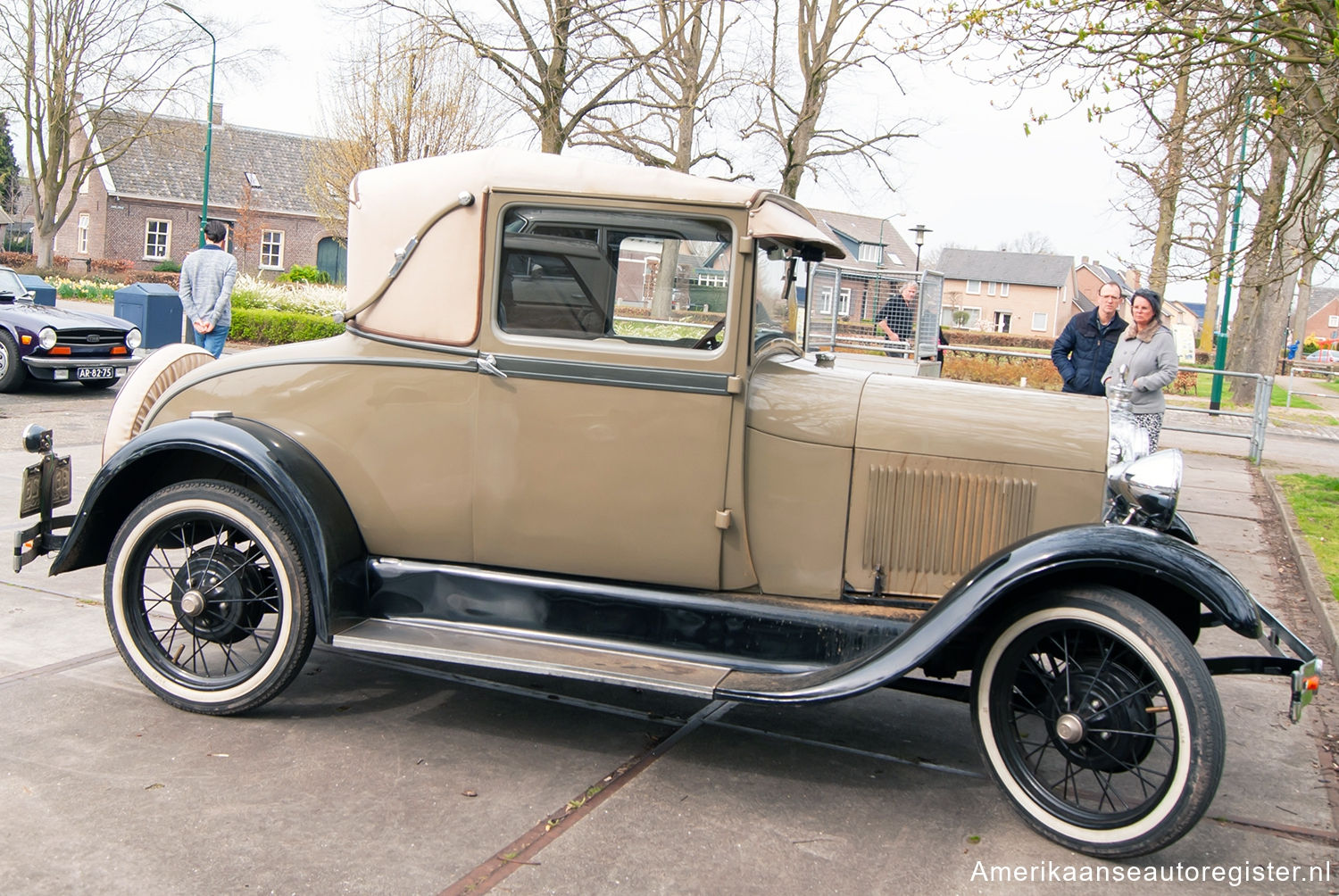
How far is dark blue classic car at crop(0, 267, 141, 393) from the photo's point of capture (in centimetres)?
1155

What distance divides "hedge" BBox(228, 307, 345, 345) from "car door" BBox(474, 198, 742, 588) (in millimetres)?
16864

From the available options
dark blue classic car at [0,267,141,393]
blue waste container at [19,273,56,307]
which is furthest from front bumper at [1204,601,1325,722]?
blue waste container at [19,273,56,307]

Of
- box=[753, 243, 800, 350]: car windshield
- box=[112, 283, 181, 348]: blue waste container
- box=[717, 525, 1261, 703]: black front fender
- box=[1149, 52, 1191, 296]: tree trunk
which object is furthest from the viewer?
box=[112, 283, 181, 348]: blue waste container

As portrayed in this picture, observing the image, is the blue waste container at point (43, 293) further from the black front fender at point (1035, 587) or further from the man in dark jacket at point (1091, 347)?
the black front fender at point (1035, 587)

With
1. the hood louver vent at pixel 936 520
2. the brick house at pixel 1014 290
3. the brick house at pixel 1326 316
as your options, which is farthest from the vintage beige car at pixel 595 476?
the brick house at pixel 1326 316

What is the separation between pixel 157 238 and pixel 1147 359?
1780 inches

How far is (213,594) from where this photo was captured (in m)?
3.84

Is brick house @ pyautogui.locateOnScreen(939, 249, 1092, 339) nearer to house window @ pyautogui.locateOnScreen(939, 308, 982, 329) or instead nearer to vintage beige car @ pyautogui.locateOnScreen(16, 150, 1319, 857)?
house window @ pyautogui.locateOnScreen(939, 308, 982, 329)

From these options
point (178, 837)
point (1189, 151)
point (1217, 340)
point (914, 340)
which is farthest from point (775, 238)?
point (1217, 340)

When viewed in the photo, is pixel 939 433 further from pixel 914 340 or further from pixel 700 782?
pixel 914 340

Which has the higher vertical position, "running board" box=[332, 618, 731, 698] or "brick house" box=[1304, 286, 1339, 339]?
"brick house" box=[1304, 286, 1339, 339]

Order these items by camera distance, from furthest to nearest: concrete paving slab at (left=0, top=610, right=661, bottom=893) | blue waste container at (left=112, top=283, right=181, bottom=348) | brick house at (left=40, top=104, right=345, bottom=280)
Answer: brick house at (left=40, top=104, right=345, bottom=280) → blue waste container at (left=112, top=283, right=181, bottom=348) → concrete paving slab at (left=0, top=610, right=661, bottom=893)

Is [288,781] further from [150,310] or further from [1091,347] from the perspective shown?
[150,310]

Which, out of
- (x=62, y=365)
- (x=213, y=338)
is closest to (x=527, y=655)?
(x=213, y=338)
